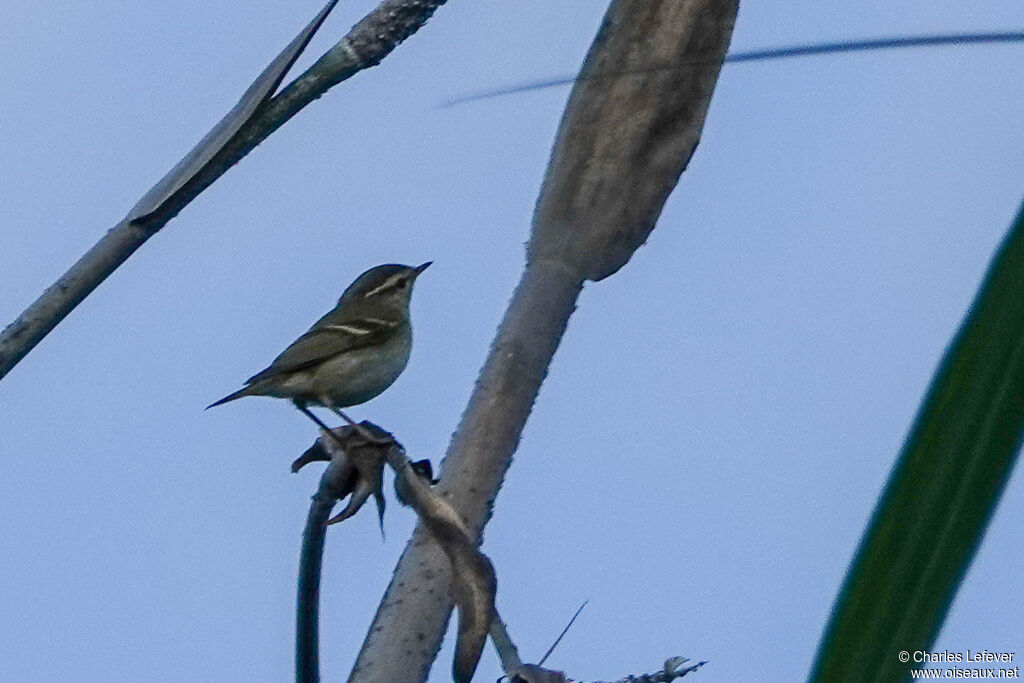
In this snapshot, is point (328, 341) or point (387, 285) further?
point (387, 285)

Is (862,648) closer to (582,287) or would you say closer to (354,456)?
(582,287)

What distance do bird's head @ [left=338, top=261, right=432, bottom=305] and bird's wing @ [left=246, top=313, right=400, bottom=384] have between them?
368 millimetres

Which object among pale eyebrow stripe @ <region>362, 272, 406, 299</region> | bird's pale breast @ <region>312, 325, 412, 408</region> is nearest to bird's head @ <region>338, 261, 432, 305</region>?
pale eyebrow stripe @ <region>362, 272, 406, 299</region>

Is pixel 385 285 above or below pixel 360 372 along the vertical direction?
above

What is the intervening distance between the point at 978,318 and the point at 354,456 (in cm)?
166

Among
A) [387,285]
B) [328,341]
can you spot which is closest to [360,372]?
[328,341]

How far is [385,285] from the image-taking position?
5551 mm

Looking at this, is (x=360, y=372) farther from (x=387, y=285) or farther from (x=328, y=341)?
(x=387, y=285)

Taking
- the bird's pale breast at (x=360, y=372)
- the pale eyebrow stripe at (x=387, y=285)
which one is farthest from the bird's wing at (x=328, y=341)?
the pale eyebrow stripe at (x=387, y=285)

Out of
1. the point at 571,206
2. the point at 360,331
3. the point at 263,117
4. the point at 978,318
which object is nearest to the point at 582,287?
the point at 571,206

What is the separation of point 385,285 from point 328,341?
0.91 m

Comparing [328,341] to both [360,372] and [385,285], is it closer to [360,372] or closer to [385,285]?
[360,372]

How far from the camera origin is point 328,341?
469 centimetres

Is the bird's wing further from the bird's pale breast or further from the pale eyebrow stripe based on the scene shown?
the pale eyebrow stripe
